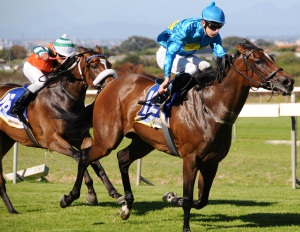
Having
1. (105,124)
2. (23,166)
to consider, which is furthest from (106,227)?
(23,166)

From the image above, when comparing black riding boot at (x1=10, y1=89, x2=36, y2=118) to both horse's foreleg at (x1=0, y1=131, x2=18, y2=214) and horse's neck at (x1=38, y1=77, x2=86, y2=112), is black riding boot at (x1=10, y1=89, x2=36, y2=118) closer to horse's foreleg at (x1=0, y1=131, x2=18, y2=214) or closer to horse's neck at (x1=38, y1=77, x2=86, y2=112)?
horse's neck at (x1=38, y1=77, x2=86, y2=112)

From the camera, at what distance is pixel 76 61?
9.34 meters

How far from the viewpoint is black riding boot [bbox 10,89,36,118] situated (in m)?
9.23

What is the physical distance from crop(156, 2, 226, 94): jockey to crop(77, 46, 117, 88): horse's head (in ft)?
4.71

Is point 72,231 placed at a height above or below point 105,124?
below

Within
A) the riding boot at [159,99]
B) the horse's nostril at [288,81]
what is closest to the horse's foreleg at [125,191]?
the riding boot at [159,99]

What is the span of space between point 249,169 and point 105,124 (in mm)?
6729

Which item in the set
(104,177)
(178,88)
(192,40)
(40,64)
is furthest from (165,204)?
(192,40)

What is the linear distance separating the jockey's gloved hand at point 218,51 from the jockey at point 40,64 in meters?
2.72

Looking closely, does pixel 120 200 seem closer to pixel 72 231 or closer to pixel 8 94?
pixel 72 231

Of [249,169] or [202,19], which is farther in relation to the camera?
[249,169]

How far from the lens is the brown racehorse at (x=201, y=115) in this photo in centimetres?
692

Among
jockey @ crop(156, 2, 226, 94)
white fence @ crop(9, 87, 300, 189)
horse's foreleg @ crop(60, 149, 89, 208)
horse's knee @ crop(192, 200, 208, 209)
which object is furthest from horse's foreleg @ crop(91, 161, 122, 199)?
white fence @ crop(9, 87, 300, 189)

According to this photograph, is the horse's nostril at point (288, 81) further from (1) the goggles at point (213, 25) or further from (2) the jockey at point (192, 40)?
(1) the goggles at point (213, 25)
